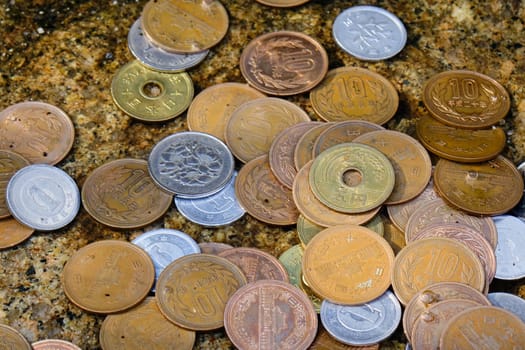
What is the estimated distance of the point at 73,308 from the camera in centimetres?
296

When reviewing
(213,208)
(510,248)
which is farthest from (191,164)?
(510,248)

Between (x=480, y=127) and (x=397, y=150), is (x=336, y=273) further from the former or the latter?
(x=480, y=127)

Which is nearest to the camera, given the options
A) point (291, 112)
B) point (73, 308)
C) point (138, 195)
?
point (73, 308)

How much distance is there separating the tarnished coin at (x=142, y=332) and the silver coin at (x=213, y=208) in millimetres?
436

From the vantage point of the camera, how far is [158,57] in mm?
3537

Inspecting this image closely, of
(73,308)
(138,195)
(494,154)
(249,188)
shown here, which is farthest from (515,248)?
(73,308)

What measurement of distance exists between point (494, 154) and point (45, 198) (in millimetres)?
1879

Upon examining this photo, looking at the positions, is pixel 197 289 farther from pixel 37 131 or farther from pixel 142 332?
pixel 37 131

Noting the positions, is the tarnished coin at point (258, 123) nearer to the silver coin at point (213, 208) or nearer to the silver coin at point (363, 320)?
the silver coin at point (213, 208)

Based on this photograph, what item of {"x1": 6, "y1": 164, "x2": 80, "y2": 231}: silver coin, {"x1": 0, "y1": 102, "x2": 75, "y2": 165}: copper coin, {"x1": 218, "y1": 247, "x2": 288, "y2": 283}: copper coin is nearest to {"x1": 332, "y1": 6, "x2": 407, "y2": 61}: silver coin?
{"x1": 218, "y1": 247, "x2": 288, "y2": 283}: copper coin

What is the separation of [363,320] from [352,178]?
23.5 inches

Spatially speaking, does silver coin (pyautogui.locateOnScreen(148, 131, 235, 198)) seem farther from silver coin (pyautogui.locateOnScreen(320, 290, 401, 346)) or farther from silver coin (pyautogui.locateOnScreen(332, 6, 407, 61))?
silver coin (pyautogui.locateOnScreen(332, 6, 407, 61))

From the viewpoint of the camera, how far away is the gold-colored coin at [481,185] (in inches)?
123

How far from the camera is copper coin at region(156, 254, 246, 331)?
113 inches
